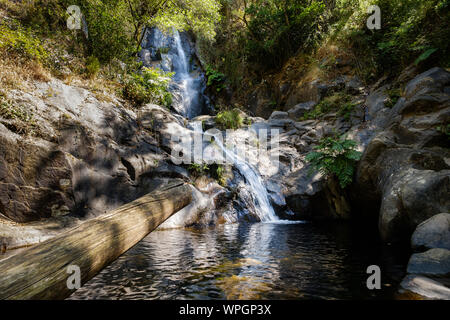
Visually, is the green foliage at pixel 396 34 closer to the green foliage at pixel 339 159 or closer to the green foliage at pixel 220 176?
the green foliage at pixel 339 159

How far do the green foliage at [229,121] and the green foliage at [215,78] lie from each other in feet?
20.7

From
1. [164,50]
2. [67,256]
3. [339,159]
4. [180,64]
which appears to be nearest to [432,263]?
[67,256]

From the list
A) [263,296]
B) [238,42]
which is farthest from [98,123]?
[238,42]

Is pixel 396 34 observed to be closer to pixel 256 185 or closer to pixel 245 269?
pixel 256 185

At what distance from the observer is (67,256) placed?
1580 millimetres

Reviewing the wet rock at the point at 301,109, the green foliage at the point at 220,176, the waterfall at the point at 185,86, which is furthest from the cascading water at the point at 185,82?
the green foliage at the point at 220,176

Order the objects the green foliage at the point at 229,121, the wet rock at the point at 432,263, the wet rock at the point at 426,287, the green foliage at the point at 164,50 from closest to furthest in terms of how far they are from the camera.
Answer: the wet rock at the point at 426,287, the wet rock at the point at 432,263, the green foliage at the point at 229,121, the green foliage at the point at 164,50

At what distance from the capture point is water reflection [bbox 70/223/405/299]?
7.52 feet

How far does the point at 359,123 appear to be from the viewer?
8.66m

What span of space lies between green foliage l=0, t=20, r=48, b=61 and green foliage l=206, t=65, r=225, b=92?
11.9 metres

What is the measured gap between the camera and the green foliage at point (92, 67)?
7016mm

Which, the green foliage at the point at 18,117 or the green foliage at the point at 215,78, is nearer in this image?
the green foliage at the point at 18,117

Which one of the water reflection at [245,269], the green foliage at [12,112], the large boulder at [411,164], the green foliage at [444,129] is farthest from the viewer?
the green foliage at [444,129]

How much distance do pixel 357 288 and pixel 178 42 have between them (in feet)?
66.0
